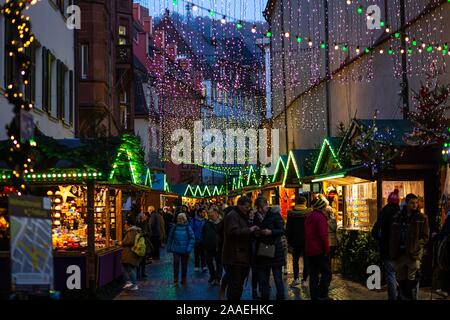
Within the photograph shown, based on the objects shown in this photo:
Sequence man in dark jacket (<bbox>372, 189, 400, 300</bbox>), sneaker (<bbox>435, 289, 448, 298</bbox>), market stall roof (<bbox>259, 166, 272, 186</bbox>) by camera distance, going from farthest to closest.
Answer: market stall roof (<bbox>259, 166, 272, 186</bbox>)
sneaker (<bbox>435, 289, 448, 298</bbox>)
man in dark jacket (<bbox>372, 189, 400, 300</bbox>)

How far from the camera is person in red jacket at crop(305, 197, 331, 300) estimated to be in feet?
48.5

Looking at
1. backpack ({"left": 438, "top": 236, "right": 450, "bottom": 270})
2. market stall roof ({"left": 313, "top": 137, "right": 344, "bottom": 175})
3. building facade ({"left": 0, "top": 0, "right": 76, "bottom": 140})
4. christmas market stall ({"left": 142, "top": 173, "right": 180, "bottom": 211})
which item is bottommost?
backpack ({"left": 438, "top": 236, "right": 450, "bottom": 270})

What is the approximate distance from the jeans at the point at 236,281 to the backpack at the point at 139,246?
5.91 metres

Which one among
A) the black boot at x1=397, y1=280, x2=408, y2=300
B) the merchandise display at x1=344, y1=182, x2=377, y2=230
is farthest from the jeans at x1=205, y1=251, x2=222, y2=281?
the black boot at x1=397, y1=280, x2=408, y2=300

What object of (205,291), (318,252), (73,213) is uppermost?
(73,213)

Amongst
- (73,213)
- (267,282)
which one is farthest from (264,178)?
(267,282)

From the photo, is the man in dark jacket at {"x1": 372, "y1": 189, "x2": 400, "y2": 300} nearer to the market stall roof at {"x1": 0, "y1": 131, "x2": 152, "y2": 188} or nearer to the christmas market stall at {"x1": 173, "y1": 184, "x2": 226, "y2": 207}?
the market stall roof at {"x1": 0, "y1": 131, "x2": 152, "y2": 188}

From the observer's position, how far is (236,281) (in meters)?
12.9

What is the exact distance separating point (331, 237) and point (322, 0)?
2099 cm

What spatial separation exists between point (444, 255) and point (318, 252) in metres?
2.23

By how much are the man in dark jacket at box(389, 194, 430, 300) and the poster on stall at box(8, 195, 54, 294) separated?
20.5ft

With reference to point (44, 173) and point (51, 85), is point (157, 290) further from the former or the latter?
point (51, 85)

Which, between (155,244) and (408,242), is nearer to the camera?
(408,242)

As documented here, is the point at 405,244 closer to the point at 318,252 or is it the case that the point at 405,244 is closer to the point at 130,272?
the point at 318,252
